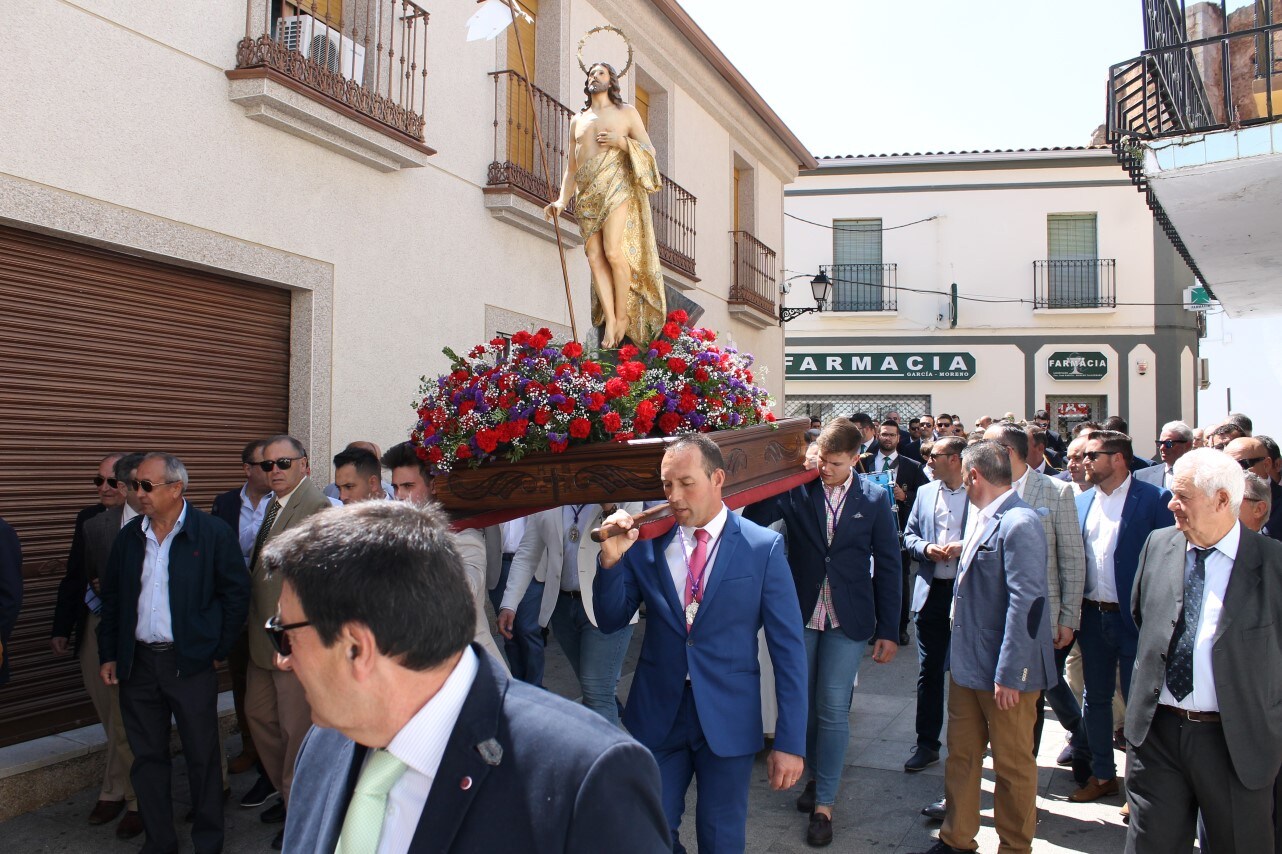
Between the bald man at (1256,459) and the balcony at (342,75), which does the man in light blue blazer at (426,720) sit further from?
the balcony at (342,75)

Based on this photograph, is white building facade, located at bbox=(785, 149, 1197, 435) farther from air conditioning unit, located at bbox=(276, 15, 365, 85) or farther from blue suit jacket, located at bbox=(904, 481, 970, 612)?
blue suit jacket, located at bbox=(904, 481, 970, 612)

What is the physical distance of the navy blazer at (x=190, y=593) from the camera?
4352 millimetres

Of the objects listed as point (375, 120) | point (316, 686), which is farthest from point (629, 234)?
point (316, 686)

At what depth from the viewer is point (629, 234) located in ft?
18.1

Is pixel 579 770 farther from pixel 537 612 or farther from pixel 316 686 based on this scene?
pixel 537 612

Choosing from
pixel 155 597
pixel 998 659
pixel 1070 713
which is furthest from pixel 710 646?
pixel 1070 713

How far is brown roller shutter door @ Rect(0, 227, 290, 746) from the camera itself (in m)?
5.35

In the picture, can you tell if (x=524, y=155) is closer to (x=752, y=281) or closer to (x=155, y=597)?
(x=155, y=597)

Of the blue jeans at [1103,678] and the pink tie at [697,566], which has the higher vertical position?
the pink tie at [697,566]

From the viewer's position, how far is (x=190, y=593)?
4379mm

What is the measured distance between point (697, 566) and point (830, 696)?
175 centimetres

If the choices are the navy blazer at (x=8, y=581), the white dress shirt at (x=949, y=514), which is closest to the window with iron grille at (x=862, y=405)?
the white dress shirt at (x=949, y=514)

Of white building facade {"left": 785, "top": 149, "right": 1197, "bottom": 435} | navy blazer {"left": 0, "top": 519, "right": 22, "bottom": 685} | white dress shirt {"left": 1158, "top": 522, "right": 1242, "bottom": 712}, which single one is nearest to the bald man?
white dress shirt {"left": 1158, "top": 522, "right": 1242, "bottom": 712}

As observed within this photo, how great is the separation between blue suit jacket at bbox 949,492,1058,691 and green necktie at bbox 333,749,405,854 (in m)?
3.16
